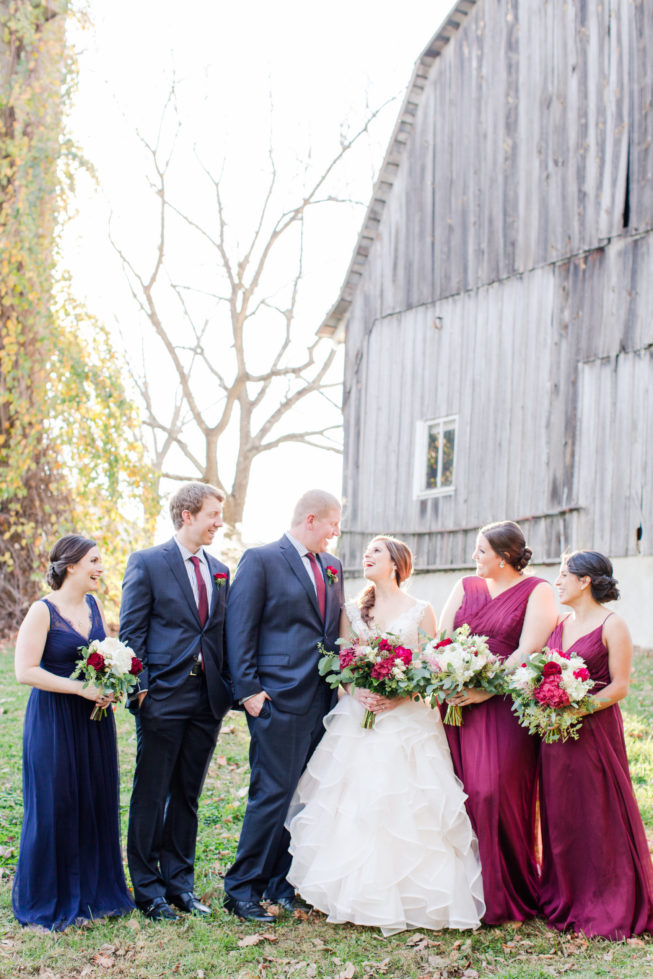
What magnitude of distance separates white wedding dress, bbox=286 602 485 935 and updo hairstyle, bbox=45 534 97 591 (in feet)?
5.71

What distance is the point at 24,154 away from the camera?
1341cm

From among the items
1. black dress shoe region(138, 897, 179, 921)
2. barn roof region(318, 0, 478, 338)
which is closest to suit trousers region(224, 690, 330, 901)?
black dress shoe region(138, 897, 179, 921)

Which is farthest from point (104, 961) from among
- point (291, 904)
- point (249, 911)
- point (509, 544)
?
point (509, 544)

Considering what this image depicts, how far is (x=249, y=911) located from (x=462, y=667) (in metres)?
1.76

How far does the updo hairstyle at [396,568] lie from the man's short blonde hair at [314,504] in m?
0.36

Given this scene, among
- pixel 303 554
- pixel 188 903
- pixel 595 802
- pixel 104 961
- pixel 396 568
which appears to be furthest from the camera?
pixel 396 568

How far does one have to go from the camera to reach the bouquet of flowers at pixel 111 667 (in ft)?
17.4

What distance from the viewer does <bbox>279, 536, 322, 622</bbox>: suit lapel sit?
A: 593cm

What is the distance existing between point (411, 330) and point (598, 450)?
437 centimetres

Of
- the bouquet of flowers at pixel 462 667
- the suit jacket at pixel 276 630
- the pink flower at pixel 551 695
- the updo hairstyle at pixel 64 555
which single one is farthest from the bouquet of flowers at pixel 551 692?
the updo hairstyle at pixel 64 555

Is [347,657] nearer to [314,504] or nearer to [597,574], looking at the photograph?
[314,504]

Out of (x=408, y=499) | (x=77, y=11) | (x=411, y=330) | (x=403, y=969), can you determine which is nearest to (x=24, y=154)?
(x=77, y=11)

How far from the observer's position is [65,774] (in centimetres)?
550

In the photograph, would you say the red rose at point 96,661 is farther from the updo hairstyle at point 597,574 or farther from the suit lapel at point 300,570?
the updo hairstyle at point 597,574
